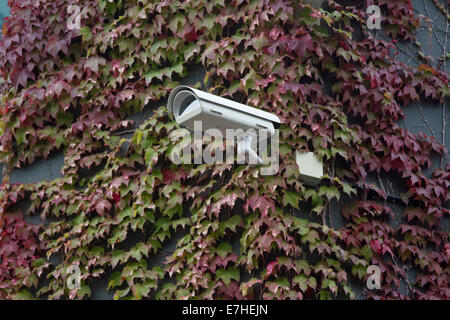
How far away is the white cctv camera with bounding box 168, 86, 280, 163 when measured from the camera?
9.91ft

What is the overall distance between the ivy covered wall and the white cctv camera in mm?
499

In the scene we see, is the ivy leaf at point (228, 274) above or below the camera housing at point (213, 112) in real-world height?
below

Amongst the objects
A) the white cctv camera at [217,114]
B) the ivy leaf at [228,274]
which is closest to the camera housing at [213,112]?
the white cctv camera at [217,114]

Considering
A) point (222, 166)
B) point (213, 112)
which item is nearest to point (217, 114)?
point (213, 112)

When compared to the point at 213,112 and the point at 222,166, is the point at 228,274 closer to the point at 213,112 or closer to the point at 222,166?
the point at 222,166

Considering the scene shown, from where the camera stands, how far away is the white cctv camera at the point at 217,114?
9.91ft

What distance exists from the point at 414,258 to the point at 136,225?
194 centimetres

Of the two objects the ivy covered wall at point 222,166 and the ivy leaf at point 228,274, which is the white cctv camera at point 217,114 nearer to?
the ivy covered wall at point 222,166

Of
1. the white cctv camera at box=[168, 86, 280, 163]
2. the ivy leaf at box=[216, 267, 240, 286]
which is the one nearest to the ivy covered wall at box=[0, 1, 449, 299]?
the ivy leaf at box=[216, 267, 240, 286]

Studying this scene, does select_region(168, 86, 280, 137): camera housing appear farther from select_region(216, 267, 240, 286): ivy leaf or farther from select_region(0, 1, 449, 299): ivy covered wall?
select_region(216, 267, 240, 286): ivy leaf

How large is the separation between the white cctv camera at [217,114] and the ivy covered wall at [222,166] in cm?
50

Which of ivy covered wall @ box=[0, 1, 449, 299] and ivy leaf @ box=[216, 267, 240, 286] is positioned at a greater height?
ivy covered wall @ box=[0, 1, 449, 299]
